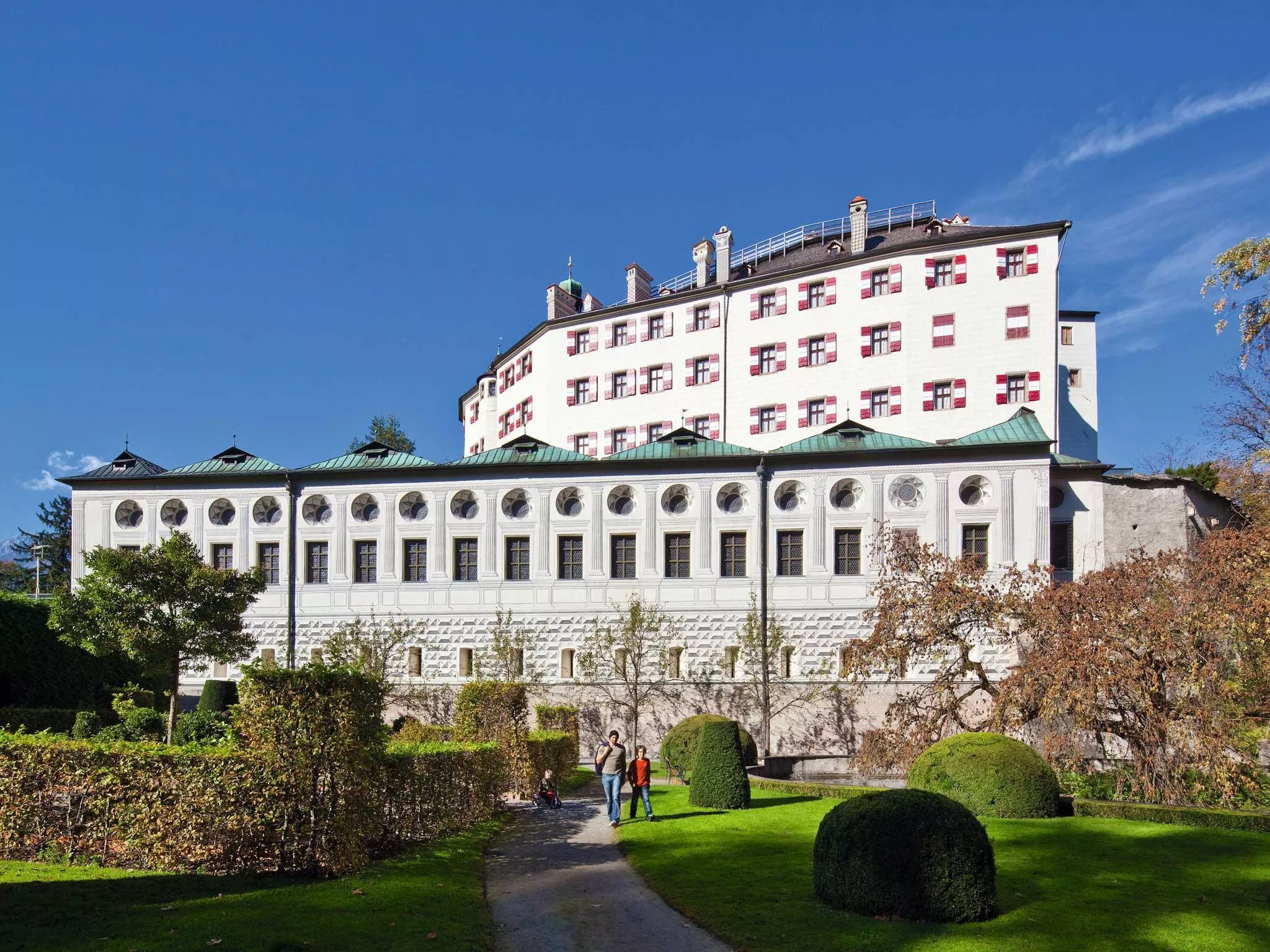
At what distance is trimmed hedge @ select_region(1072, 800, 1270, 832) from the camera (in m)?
15.5

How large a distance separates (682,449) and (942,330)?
11094mm

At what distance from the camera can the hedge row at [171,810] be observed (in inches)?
434

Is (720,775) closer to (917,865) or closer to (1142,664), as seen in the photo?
(917,865)

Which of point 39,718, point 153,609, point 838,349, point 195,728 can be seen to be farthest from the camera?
point 838,349

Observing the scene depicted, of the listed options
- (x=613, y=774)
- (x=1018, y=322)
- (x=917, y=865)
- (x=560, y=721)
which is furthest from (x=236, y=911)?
(x=1018, y=322)

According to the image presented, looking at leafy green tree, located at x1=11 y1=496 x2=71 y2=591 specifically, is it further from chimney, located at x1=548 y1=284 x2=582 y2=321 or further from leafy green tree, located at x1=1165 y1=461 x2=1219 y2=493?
leafy green tree, located at x1=1165 y1=461 x2=1219 y2=493

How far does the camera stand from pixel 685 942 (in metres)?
9.27

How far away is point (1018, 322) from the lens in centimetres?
3338

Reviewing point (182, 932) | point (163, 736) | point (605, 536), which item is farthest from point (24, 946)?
point (605, 536)

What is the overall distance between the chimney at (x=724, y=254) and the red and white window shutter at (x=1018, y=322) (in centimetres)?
1287

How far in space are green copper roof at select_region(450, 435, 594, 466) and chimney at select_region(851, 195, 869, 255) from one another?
49.7 ft

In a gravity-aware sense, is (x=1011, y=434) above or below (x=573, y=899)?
above

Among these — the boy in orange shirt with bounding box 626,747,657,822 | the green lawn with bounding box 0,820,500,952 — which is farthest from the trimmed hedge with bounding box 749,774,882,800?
the green lawn with bounding box 0,820,500,952

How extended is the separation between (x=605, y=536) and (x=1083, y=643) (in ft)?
53.6
